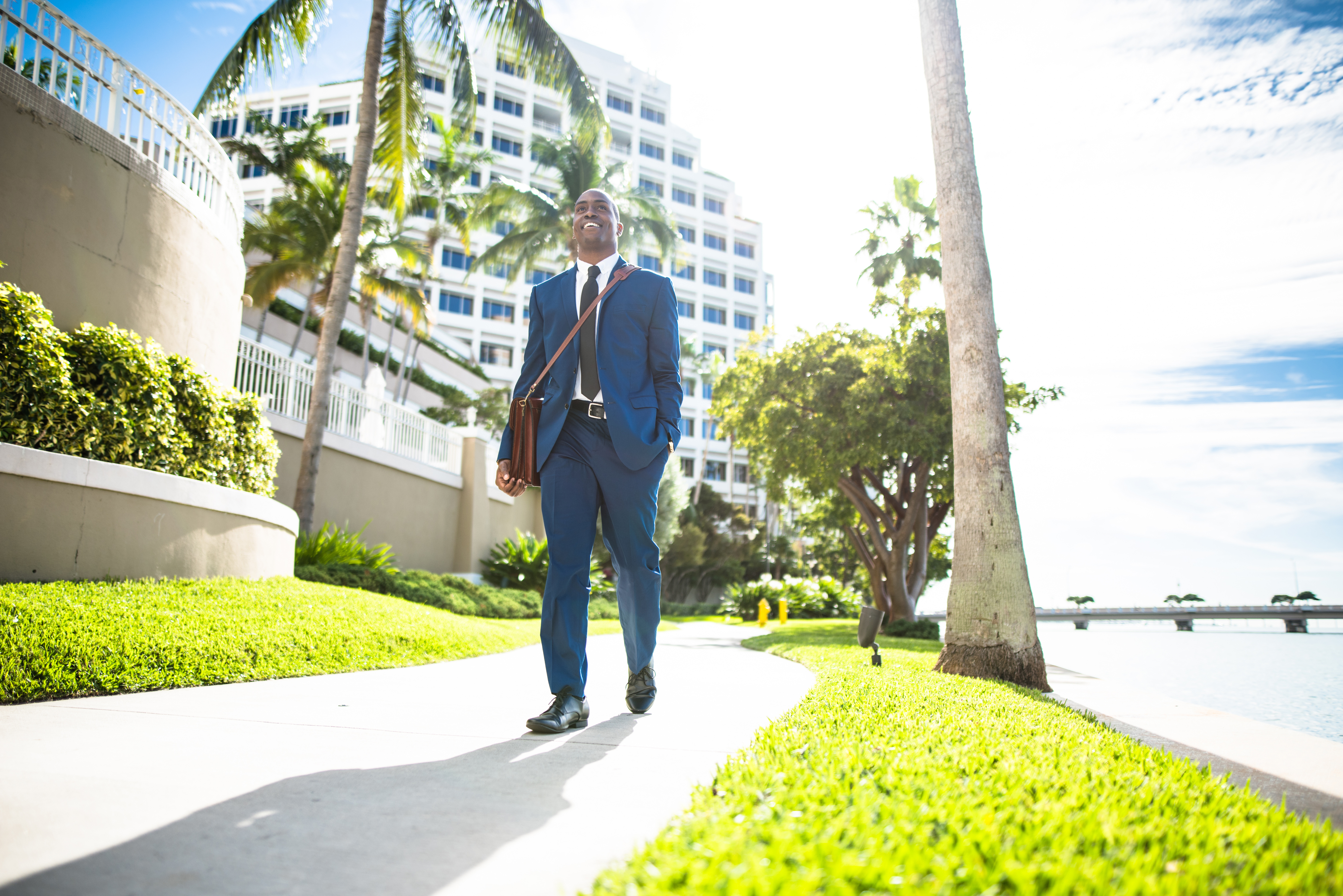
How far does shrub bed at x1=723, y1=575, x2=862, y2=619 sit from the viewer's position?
24.0 metres

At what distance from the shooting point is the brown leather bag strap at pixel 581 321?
3580 mm

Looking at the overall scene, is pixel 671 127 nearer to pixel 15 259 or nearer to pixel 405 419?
pixel 405 419

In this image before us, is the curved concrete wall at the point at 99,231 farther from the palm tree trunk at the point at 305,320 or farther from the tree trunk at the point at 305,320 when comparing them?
the palm tree trunk at the point at 305,320

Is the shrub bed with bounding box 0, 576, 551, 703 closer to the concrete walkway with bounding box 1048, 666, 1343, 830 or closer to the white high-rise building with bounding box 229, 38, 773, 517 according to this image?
the concrete walkway with bounding box 1048, 666, 1343, 830

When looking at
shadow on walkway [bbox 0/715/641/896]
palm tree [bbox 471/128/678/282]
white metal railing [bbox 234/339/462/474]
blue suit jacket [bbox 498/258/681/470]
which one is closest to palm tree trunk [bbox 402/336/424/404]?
palm tree [bbox 471/128/678/282]

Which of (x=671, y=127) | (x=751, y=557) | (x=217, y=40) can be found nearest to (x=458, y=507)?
(x=217, y=40)

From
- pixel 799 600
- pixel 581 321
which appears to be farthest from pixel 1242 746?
pixel 799 600

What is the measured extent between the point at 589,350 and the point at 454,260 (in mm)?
52872

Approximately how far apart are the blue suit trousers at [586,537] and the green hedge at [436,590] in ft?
19.5

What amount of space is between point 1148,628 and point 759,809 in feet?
182

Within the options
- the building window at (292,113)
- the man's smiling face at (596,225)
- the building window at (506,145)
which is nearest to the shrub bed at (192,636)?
the man's smiling face at (596,225)

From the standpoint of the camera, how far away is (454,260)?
174 feet

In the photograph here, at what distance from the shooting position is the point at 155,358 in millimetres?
7070

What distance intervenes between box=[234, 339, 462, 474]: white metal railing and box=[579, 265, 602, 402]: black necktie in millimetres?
8795
